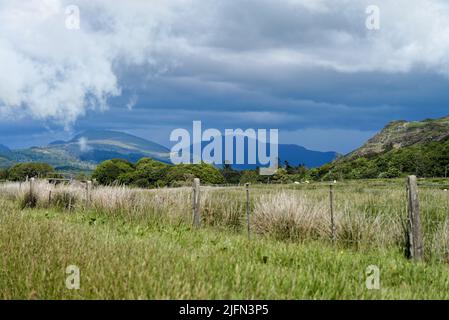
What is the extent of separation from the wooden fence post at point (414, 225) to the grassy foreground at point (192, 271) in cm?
31

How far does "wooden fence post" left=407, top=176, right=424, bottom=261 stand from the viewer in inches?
361

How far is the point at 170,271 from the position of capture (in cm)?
570

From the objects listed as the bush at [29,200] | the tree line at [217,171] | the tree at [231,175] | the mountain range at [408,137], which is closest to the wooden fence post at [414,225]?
the bush at [29,200]

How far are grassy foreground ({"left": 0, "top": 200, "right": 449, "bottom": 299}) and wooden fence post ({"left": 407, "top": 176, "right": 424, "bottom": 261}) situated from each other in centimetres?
31

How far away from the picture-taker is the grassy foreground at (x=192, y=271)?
5.09 meters

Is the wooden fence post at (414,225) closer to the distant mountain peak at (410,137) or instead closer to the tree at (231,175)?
the tree at (231,175)

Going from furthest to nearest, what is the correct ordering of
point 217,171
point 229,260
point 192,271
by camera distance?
point 217,171 → point 229,260 → point 192,271

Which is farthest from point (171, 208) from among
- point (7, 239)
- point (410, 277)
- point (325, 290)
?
point (325, 290)

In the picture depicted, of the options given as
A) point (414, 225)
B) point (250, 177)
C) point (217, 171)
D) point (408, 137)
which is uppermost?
point (408, 137)

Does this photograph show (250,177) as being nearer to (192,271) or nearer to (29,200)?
(29,200)

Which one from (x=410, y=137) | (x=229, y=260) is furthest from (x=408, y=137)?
(x=229, y=260)

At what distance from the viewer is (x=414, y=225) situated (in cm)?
931

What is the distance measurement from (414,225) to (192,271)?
16.6ft
